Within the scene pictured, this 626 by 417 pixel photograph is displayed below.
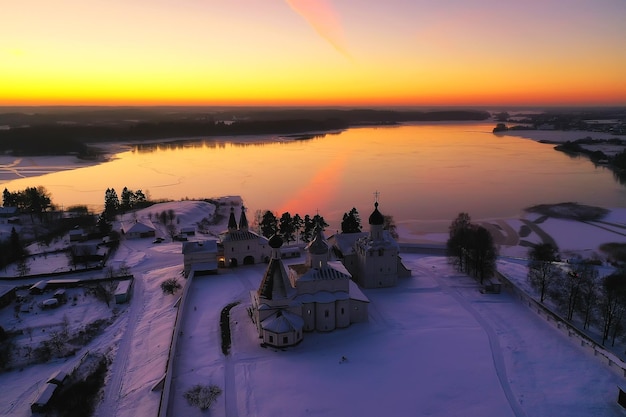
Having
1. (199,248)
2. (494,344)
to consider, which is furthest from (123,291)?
(494,344)

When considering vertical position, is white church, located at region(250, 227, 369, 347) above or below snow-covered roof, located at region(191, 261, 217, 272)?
above

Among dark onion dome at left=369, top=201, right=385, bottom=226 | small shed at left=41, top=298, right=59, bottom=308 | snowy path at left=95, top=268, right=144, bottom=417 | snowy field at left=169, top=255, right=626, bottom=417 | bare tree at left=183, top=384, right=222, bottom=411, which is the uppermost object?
dark onion dome at left=369, top=201, right=385, bottom=226

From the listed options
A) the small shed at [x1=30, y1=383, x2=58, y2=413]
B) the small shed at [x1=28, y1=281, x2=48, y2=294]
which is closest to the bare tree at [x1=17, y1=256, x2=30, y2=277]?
the small shed at [x1=28, y1=281, x2=48, y2=294]

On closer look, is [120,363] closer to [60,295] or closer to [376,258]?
[60,295]

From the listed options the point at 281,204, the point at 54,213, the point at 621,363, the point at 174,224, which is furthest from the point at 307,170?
the point at 621,363

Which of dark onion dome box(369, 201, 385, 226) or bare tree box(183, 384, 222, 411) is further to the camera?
dark onion dome box(369, 201, 385, 226)

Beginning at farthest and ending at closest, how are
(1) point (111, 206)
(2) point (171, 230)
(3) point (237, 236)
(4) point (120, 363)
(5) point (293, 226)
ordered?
(1) point (111, 206) → (2) point (171, 230) → (5) point (293, 226) → (3) point (237, 236) → (4) point (120, 363)

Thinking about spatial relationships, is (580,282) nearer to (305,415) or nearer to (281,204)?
(305,415)

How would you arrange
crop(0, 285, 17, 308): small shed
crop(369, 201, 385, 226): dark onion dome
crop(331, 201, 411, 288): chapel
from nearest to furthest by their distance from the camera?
crop(0, 285, 17, 308): small shed
crop(369, 201, 385, 226): dark onion dome
crop(331, 201, 411, 288): chapel

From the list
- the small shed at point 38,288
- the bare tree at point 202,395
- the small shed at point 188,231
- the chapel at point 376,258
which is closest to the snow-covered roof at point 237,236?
the chapel at point 376,258

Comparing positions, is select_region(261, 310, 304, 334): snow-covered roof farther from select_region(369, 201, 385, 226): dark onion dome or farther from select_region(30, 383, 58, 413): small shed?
select_region(30, 383, 58, 413): small shed
